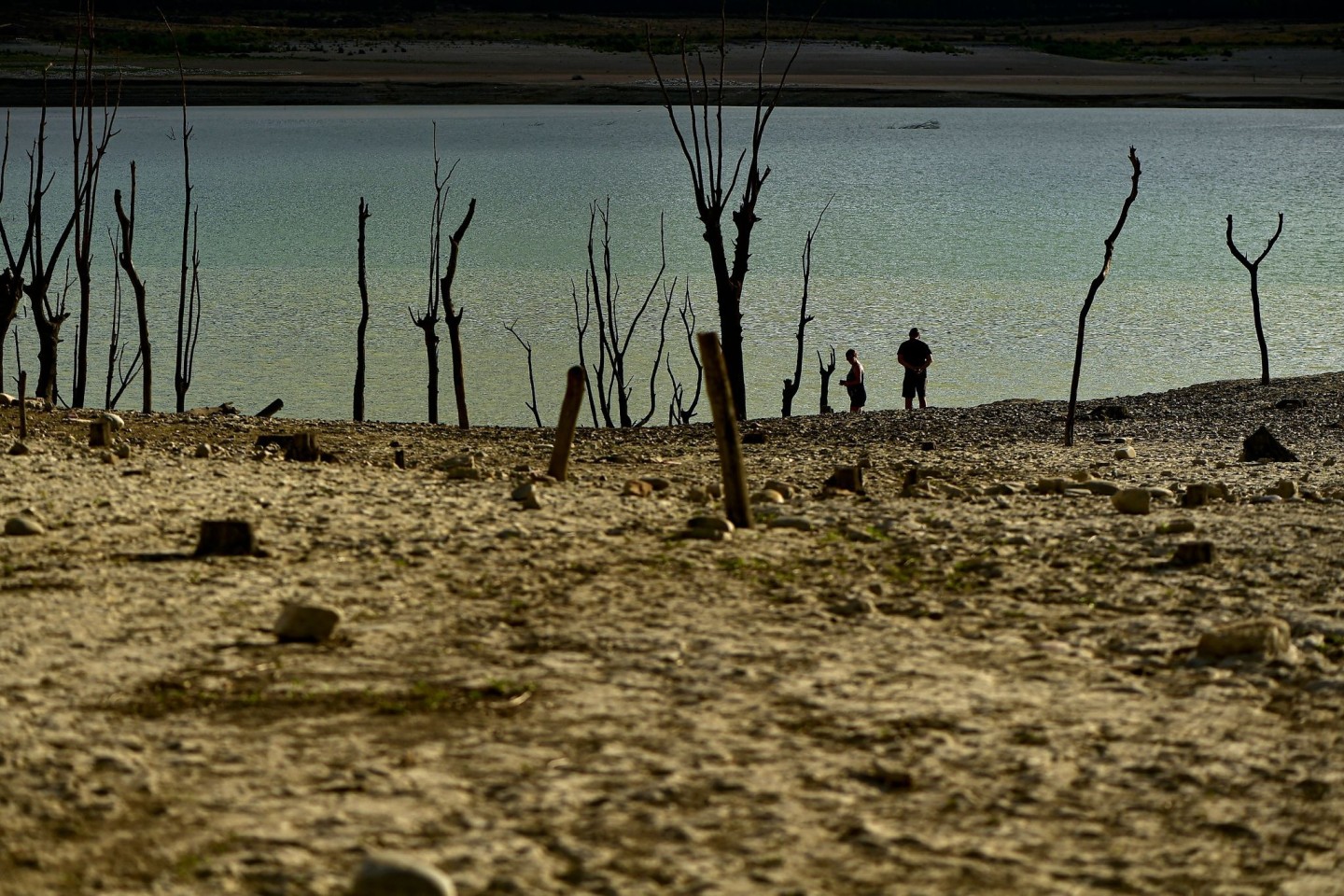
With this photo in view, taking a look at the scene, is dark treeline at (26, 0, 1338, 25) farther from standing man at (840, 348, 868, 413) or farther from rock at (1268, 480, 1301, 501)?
rock at (1268, 480, 1301, 501)

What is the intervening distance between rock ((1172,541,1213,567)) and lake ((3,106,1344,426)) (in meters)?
15.2

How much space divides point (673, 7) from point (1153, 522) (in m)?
110

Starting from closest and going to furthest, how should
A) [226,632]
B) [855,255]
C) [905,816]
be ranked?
[905,816], [226,632], [855,255]

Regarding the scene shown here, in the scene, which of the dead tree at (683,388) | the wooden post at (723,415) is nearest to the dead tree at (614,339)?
the dead tree at (683,388)

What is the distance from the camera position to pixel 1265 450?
12.8m

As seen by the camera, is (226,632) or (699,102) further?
(699,102)

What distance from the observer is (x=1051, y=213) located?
1631 inches

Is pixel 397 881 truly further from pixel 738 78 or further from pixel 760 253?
pixel 738 78

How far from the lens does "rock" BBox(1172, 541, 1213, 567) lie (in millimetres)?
7148

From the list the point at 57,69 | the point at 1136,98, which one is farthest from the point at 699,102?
the point at 57,69

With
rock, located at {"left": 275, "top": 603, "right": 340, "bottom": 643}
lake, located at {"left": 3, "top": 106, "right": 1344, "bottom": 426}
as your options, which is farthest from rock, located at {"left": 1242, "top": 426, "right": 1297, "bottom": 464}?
lake, located at {"left": 3, "top": 106, "right": 1344, "bottom": 426}

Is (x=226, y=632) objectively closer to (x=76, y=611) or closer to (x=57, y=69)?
(x=76, y=611)

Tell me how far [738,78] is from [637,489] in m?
60.7

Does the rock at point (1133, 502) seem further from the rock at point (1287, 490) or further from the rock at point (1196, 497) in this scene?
the rock at point (1287, 490)
